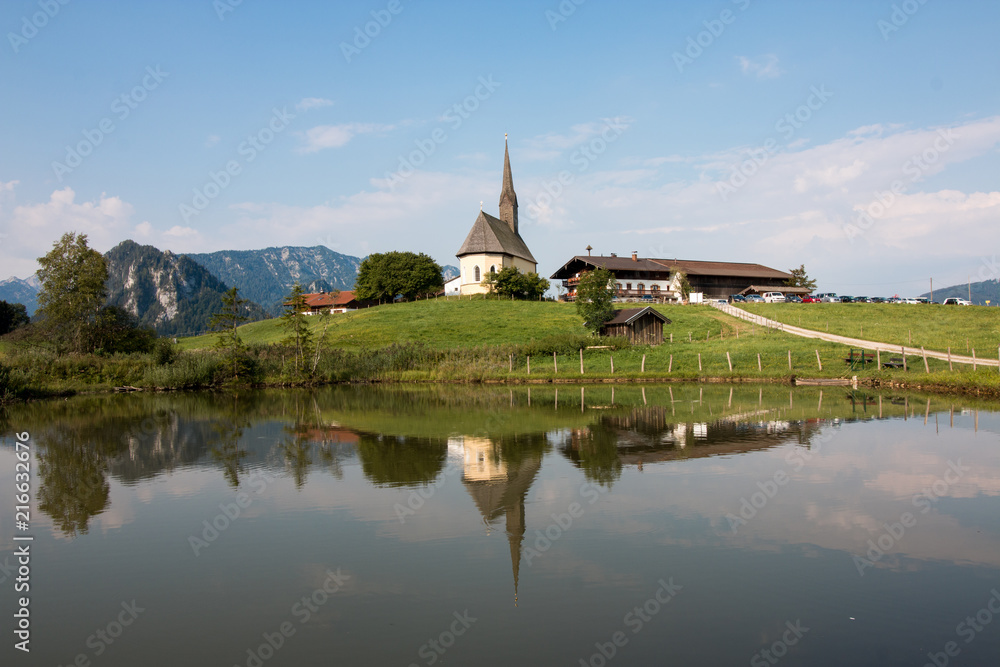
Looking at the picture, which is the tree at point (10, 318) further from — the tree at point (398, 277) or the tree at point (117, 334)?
the tree at point (117, 334)

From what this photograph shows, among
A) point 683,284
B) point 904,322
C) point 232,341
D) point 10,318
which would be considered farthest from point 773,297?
point 10,318

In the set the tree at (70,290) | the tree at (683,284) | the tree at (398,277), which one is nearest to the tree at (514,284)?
the tree at (398,277)

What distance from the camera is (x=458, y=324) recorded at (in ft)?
193

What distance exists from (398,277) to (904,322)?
5583 cm

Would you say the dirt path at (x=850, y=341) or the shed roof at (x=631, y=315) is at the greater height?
the shed roof at (x=631, y=315)

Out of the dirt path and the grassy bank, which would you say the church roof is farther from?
the grassy bank

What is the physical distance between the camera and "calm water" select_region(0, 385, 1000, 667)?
657 cm

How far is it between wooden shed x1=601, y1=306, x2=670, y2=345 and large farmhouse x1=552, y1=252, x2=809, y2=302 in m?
33.4

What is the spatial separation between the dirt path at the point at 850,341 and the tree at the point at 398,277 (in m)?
35.6

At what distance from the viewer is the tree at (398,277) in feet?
271

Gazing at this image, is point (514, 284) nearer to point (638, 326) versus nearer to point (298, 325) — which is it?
point (638, 326)

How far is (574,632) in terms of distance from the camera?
6719 millimetres

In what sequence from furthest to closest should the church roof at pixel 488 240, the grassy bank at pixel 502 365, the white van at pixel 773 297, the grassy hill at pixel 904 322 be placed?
the church roof at pixel 488 240, the white van at pixel 773 297, the grassy hill at pixel 904 322, the grassy bank at pixel 502 365

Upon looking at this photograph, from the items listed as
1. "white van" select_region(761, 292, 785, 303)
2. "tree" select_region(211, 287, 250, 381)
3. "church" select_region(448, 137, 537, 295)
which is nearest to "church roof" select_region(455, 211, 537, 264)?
"church" select_region(448, 137, 537, 295)
